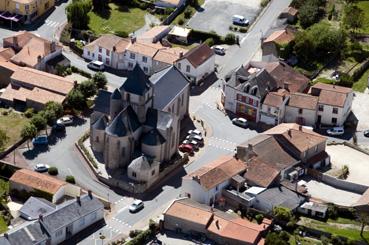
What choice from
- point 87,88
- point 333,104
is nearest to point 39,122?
point 87,88

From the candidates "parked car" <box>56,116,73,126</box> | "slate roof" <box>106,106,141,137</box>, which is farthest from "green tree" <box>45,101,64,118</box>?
"slate roof" <box>106,106,141,137</box>

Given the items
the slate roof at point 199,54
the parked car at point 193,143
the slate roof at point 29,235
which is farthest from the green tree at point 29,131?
the slate roof at point 199,54

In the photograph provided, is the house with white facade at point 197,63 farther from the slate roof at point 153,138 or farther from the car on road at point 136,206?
the car on road at point 136,206

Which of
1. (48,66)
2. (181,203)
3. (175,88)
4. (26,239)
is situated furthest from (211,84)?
(26,239)

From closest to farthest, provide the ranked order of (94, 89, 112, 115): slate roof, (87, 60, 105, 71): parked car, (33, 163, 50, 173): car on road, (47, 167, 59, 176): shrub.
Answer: (47, 167, 59, 176): shrub < (33, 163, 50, 173): car on road < (94, 89, 112, 115): slate roof < (87, 60, 105, 71): parked car

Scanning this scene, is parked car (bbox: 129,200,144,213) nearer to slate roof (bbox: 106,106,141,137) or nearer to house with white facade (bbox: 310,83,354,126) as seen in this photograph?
slate roof (bbox: 106,106,141,137)
